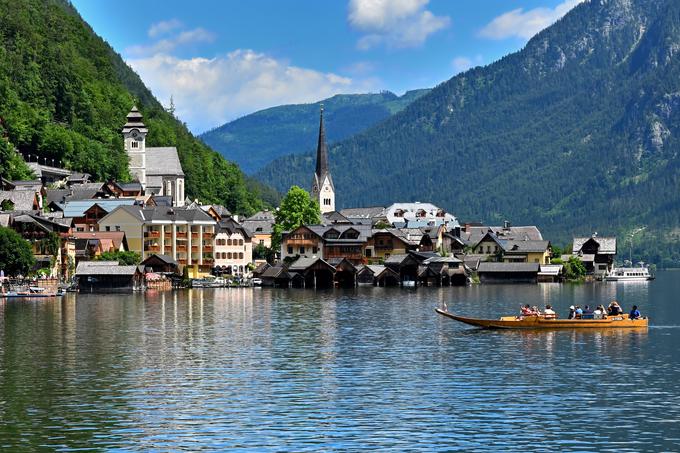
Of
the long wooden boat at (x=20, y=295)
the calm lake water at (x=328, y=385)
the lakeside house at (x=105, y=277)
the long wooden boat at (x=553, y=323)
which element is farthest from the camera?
the lakeside house at (x=105, y=277)

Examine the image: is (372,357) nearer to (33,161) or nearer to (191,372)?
A: (191,372)

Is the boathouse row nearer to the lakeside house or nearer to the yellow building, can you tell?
the yellow building

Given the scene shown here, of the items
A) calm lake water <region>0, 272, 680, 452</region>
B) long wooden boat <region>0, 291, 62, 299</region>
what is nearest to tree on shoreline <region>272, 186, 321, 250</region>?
long wooden boat <region>0, 291, 62, 299</region>

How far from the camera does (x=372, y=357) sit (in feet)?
216

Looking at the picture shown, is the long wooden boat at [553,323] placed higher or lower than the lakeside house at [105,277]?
lower

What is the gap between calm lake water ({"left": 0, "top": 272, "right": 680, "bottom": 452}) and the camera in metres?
43.4

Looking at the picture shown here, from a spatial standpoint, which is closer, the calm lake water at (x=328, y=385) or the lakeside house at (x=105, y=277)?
the calm lake water at (x=328, y=385)

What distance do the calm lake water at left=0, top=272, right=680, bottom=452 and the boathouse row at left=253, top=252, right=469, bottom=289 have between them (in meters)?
66.8

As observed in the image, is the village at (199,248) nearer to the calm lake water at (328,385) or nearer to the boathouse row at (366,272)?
the boathouse row at (366,272)

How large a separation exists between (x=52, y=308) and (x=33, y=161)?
9723 cm

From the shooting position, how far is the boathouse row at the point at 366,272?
531 ft

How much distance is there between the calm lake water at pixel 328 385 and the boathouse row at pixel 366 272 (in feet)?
219

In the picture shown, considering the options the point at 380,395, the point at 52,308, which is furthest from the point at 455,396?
the point at 52,308

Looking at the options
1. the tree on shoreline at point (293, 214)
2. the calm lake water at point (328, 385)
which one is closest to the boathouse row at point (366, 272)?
the tree on shoreline at point (293, 214)
